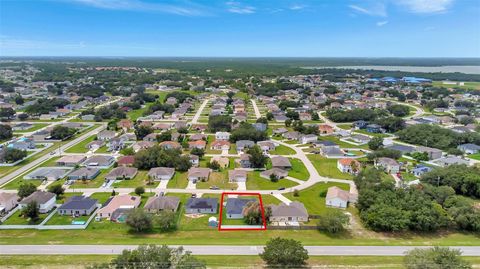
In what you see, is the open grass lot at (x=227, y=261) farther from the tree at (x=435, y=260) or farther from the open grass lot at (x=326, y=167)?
the open grass lot at (x=326, y=167)

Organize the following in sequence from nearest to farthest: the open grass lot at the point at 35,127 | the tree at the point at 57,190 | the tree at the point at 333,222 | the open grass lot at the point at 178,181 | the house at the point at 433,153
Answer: the tree at the point at 333,222, the tree at the point at 57,190, the open grass lot at the point at 178,181, the house at the point at 433,153, the open grass lot at the point at 35,127

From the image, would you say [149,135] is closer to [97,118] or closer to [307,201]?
[97,118]

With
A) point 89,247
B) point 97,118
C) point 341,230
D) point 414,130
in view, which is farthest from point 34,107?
point 414,130

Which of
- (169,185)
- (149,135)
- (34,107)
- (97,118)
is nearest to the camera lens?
(169,185)

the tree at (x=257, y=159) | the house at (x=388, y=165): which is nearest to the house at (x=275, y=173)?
the tree at (x=257, y=159)

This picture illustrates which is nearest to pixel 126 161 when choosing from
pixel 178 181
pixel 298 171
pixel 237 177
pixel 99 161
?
pixel 99 161

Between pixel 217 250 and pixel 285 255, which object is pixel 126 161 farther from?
pixel 285 255
